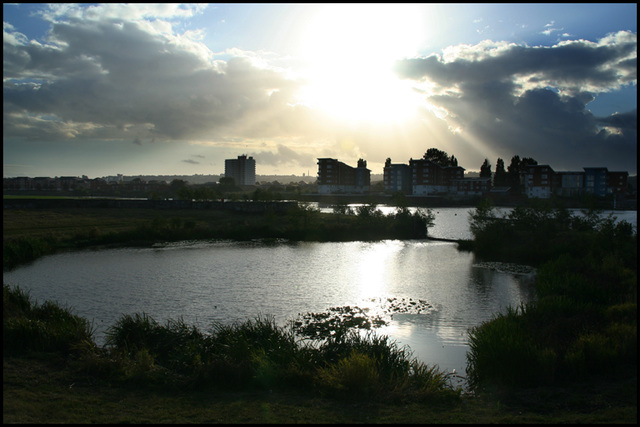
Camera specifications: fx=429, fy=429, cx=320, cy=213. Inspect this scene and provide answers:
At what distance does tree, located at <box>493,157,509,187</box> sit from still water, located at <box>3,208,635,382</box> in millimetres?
109706

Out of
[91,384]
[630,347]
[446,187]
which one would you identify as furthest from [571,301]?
[446,187]

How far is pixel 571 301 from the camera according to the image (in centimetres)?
1781

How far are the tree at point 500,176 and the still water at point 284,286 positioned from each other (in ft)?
360

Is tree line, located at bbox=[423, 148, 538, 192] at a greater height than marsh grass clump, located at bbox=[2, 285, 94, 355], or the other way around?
tree line, located at bbox=[423, 148, 538, 192]

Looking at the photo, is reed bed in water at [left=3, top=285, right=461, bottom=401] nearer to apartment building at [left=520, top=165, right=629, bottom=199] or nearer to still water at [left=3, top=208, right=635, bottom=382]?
still water at [left=3, top=208, right=635, bottom=382]

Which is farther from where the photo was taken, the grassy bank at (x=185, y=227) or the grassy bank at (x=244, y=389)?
the grassy bank at (x=185, y=227)

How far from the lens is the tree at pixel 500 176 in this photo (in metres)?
144

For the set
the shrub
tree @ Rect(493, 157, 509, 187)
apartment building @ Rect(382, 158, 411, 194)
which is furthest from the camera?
apartment building @ Rect(382, 158, 411, 194)

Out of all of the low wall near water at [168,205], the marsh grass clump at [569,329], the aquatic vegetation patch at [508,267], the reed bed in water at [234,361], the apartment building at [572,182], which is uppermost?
A: the apartment building at [572,182]

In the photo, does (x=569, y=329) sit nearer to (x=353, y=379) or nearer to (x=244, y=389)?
(x=353, y=379)

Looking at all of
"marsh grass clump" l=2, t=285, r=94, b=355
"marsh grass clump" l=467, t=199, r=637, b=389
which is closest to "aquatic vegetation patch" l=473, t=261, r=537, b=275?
"marsh grass clump" l=467, t=199, r=637, b=389

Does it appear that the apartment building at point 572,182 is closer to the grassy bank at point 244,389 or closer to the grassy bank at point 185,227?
the grassy bank at point 185,227

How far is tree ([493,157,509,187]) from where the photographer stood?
144m

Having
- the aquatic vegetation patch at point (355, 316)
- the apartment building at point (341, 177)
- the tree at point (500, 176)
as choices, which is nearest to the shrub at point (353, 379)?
the aquatic vegetation patch at point (355, 316)
